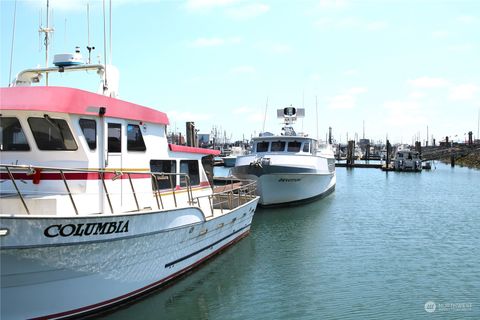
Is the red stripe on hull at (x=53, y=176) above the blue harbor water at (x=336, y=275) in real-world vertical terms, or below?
above

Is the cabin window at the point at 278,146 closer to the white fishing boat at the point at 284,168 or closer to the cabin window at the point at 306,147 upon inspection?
the white fishing boat at the point at 284,168

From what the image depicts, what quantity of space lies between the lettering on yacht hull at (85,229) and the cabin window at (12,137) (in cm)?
208

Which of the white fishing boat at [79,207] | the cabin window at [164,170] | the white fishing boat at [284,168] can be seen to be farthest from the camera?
the white fishing boat at [284,168]

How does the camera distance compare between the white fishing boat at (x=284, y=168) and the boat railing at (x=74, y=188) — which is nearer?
the boat railing at (x=74, y=188)

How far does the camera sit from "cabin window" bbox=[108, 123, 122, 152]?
28.5ft

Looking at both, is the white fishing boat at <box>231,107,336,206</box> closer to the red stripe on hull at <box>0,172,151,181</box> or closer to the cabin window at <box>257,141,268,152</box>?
the cabin window at <box>257,141,268,152</box>

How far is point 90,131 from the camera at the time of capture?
830cm

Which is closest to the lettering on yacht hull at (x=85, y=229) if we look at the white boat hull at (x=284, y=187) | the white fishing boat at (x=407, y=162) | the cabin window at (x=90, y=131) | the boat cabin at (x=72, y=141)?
the boat cabin at (x=72, y=141)

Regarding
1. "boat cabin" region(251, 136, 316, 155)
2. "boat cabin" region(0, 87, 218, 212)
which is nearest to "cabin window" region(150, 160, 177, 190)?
"boat cabin" region(0, 87, 218, 212)

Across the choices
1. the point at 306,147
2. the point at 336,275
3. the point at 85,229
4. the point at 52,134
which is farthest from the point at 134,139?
the point at 306,147

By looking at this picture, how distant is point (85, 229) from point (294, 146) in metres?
18.1

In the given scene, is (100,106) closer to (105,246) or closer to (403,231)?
(105,246)

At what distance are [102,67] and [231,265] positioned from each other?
245 inches

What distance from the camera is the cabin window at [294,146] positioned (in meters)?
24.1
